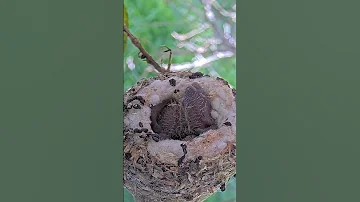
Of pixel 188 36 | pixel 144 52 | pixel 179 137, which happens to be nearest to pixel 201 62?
pixel 188 36

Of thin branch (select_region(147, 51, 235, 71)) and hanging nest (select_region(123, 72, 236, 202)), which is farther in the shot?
thin branch (select_region(147, 51, 235, 71))

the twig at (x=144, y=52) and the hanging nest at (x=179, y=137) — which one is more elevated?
the twig at (x=144, y=52)

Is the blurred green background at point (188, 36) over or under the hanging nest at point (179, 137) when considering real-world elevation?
over

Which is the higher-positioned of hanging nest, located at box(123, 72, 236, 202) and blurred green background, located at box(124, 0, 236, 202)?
blurred green background, located at box(124, 0, 236, 202)

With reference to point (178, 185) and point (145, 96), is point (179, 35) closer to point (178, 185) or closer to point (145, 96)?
point (145, 96)

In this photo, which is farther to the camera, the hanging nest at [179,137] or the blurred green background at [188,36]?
the blurred green background at [188,36]

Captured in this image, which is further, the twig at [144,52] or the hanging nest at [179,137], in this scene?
the twig at [144,52]
